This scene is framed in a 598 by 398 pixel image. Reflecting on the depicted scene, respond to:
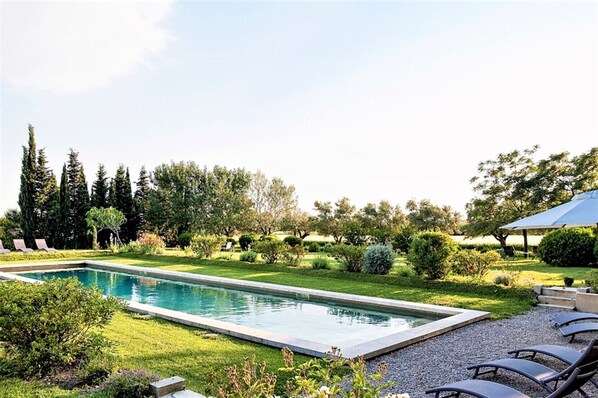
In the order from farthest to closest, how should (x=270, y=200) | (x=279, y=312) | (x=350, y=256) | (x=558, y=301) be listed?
1. (x=270, y=200)
2. (x=350, y=256)
3. (x=279, y=312)
4. (x=558, y=301)

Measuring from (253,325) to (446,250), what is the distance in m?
5.88

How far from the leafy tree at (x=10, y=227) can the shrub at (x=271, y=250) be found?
2274 cm

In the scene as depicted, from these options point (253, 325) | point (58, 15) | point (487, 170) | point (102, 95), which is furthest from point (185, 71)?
point (487, 170)

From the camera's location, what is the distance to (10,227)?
31688mm

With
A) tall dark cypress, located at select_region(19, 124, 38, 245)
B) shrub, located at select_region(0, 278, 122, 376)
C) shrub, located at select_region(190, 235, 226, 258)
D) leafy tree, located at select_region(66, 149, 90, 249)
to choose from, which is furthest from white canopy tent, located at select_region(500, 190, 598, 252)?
tall dark cypress, located at select_region(19, 124, 38, 245)

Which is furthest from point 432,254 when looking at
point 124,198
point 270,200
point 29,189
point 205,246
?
point 270,200

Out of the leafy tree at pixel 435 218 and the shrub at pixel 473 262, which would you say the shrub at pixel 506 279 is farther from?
the leafy tree at pixel 435 218

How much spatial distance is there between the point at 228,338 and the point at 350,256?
7.66m

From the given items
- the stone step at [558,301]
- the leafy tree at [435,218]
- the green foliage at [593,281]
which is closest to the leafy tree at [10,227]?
the leafy tree at [435,218]

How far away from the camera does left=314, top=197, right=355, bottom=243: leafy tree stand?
120 ft

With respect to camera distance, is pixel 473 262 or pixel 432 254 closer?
pixel 473 262

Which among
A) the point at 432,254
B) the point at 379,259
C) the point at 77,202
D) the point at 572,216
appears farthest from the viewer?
the point at 77,202

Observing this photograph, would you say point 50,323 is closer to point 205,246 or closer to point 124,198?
point 205,246

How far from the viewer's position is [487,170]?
80.2 ft
